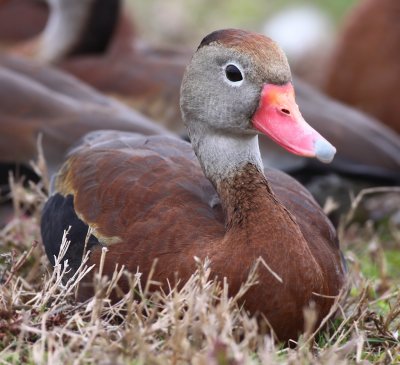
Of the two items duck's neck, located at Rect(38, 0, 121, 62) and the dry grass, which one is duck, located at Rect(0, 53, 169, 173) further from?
the dry grass

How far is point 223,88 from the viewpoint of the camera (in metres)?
3.75

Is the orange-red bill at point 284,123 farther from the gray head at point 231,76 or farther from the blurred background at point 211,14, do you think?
the blurred background at point 211,14

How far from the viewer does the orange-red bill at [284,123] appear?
3.52 meters

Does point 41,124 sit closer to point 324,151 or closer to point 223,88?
point 223,88

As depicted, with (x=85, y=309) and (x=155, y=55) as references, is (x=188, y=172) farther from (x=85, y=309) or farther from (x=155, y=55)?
(x=155, y=55)

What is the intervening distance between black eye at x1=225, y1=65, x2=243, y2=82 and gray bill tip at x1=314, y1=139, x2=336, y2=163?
1.41ft

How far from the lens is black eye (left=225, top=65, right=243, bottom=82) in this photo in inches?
146

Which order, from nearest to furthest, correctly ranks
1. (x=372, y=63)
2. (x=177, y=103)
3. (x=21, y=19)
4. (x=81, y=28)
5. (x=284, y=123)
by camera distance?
1. (x=284, y=123)
2. (x=177, y=103)
3. (x=81, y=28)
4. (x=372, y=63)
5. (x=21, y=19)

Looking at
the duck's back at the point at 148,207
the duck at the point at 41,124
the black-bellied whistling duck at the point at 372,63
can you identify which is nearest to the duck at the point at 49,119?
the duck at the point at 41,124

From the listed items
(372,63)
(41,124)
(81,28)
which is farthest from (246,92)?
(372,63)

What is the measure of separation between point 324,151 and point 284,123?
23 centimetres

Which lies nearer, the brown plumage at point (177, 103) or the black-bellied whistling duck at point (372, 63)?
the brown plumage at point (177, 103)

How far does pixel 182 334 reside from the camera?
304 centimetres

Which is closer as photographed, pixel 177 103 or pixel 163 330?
pixel 163 330
